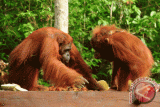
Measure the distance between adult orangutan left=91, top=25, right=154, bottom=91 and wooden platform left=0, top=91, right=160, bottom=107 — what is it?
104 cm

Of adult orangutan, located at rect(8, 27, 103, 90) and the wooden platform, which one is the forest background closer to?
adult orangutan, located at rect(8, 27, 103, 90)

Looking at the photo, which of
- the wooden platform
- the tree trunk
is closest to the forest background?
the tree trunk

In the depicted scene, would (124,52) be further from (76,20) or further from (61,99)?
(76,20)

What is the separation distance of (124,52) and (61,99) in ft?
4.08

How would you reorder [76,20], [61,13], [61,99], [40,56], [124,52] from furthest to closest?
1. [76,20]
2. [61,13]
3. [124,52]
4. [40,56]
5. [61,99]

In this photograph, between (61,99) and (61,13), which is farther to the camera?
(61,13)

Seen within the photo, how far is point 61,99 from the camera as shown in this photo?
1190 millimetres

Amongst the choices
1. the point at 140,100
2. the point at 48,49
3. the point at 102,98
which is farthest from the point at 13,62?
the point at 140,100

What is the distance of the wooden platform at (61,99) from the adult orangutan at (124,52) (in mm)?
1045

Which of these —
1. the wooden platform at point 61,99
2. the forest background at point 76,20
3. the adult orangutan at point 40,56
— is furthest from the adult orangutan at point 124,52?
the wooden platform at point 61,99

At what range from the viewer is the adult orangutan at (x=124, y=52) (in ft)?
7.38

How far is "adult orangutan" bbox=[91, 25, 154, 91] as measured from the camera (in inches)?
88.5

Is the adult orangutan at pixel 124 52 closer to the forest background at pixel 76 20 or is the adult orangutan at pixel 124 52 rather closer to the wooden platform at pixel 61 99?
the forest background at pixel 76 20

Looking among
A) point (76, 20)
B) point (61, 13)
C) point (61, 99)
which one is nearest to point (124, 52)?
point (61, 13)
